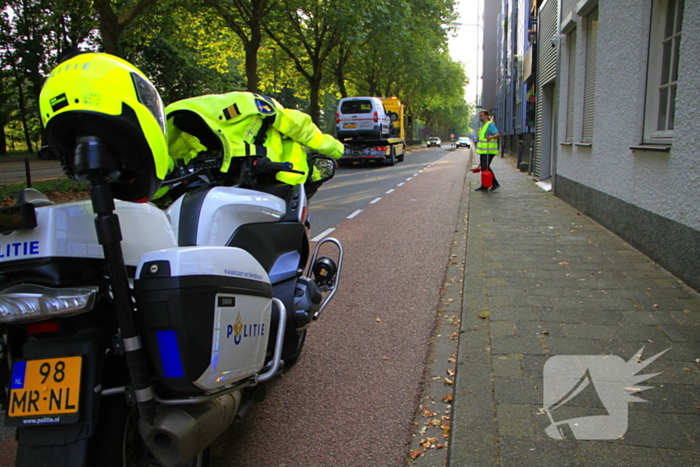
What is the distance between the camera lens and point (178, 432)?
1.75 metres

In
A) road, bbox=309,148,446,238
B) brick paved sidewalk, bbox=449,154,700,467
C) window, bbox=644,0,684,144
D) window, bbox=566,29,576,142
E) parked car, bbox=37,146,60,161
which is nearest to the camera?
parked car, bbox=37,146,60,161

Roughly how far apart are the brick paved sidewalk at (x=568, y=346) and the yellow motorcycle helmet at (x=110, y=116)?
1.79 meters

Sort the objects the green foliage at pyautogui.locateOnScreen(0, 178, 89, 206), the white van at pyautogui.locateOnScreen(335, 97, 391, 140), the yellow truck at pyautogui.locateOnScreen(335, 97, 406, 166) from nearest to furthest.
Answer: the green foliage at pyautogui.locateOnScreen(0, 178, 89, 206) < the yellow truck at pyautogui.locateOnScreen(335, 97, 406, 166) < the white van at pyautogui.locateOnScreen(335, 97, 391, 140)

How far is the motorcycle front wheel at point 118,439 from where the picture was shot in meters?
1.65

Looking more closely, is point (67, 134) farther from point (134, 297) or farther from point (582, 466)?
point (582, 466)

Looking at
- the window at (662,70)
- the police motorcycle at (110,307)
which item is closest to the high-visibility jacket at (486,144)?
the window at (662,70)

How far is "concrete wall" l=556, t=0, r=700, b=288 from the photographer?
470 cm

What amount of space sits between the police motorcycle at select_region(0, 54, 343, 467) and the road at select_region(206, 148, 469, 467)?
0.75 m

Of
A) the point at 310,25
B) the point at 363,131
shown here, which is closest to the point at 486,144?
the point at 363,131

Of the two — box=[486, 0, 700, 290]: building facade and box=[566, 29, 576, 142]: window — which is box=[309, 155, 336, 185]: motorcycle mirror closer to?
box=[486, 0, 700, 290]: building facade

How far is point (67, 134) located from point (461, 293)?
3.89m

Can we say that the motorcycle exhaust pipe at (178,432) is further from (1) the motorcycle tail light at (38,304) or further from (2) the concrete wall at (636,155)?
(2) the concrete wall at (636,155)

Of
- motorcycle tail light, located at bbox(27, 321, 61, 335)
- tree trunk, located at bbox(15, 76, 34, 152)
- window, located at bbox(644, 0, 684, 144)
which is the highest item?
tree trunk, located at bbox(15, 76, 34, 152)
